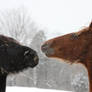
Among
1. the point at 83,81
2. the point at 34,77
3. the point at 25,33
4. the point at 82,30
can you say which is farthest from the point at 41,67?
the point at 82,30

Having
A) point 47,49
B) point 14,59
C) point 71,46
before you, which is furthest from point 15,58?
point 71,46

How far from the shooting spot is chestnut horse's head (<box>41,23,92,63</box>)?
16.2ft

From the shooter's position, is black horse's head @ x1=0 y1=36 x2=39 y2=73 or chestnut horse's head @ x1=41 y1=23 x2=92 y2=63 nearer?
black horse's head @ x1=0 y1=36 x2=39 y2=73

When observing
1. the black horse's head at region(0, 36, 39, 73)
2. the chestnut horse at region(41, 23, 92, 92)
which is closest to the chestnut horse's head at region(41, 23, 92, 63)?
the chestnut horse at region(41, 23, 92, 92)

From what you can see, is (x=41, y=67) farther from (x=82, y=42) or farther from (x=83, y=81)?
(x=82, y=42)

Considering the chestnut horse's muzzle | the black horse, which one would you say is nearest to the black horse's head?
the black horse

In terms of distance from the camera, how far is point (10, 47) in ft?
15.3

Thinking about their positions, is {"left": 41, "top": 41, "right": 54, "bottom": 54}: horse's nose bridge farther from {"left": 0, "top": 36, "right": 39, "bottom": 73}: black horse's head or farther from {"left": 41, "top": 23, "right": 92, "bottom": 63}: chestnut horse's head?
{"left": 0, "top": 36, "right": 39, "bottom": 73}: black horse's head

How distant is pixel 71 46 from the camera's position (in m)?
5.02

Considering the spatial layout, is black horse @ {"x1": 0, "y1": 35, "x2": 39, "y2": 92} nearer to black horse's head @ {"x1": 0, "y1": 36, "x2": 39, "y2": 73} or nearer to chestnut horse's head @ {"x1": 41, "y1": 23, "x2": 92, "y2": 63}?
black horse's head @ {"x1": 0, "y1": 36, "x2": 39, "y2": 73}

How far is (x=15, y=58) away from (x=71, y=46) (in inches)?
39.0

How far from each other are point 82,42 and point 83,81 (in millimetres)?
18500

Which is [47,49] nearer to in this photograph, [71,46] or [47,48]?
[47,48]

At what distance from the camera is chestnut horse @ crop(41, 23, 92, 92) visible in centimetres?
492
